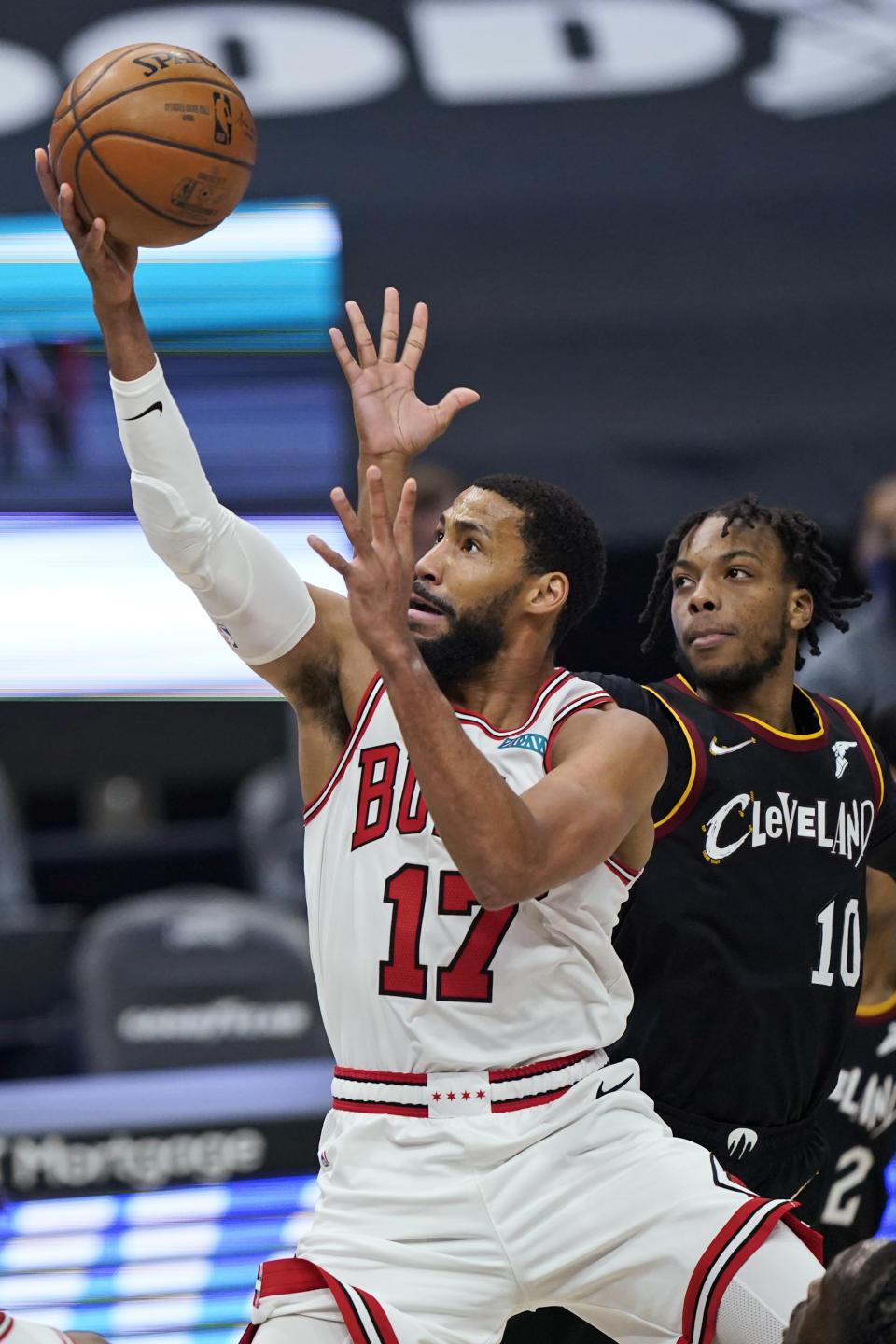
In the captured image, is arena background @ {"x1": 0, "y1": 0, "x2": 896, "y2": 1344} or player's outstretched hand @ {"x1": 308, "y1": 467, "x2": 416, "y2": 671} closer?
player's outstretched hand @ {"x1": 308, "y1": 467, "x2": 416, "y2": 671}

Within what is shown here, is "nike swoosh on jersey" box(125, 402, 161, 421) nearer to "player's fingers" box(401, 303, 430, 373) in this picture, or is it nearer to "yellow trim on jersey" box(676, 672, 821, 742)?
"player's fingers" box(401, 303, 430, 373)

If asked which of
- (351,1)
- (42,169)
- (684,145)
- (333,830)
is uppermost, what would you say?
(351,1)

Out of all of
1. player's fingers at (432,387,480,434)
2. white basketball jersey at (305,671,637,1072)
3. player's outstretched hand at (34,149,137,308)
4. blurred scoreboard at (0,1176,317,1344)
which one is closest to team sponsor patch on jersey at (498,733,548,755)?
white basketball jersey at (305,671,637,1072)

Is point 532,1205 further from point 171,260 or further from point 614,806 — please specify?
point 171,260

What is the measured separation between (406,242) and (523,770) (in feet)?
18.2

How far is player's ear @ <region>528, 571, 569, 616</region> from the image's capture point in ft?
10.1

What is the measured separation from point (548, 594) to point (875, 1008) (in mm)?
1676

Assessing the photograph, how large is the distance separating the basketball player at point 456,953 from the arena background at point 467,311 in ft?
14.8

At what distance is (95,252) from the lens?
277 cm

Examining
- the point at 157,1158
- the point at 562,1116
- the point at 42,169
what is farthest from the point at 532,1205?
the point at 157,1158

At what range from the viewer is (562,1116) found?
106 inches

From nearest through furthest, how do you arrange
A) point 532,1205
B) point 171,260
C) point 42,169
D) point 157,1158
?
point 532,1205 < point 42,169 < point 157,1158 < point 171,260

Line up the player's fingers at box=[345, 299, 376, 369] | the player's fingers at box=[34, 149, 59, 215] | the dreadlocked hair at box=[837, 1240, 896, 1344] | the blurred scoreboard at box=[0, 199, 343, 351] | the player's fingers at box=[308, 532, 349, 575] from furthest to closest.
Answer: the blurred scoreboard at box=[0, 199, 343, 351], the player's fingers at box=[345, 299, 376, 369], the player's fingers at box=[34, 149, 59, 215], the player's fingers at box=[308, 532, 349, 575], the dreadlocked hair at box=[837, 1240, 896, 1344]

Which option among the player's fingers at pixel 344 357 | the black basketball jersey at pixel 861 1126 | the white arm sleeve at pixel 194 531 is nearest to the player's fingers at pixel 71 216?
the white arm sleeve at pixel 194 531
